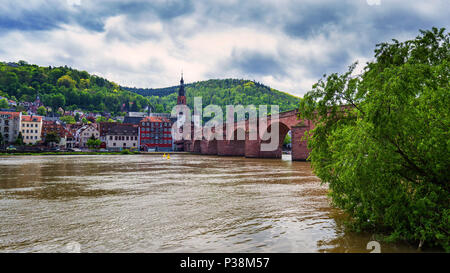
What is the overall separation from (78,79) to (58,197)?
687 ft

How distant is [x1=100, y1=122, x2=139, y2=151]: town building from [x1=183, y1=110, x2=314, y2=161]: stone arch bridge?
70.8 ft

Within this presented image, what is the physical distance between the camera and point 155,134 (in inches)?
3915

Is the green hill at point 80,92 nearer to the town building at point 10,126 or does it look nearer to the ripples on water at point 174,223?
the town building at point 10,126

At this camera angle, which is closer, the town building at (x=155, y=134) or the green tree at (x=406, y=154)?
the green tree at (x=406, y=154)

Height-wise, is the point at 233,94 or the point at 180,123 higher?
the point at 233,94

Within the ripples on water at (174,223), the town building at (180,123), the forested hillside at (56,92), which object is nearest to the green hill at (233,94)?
the town building at (180,123)

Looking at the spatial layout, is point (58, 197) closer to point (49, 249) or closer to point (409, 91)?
point (49, 249)

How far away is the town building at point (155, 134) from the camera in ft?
320

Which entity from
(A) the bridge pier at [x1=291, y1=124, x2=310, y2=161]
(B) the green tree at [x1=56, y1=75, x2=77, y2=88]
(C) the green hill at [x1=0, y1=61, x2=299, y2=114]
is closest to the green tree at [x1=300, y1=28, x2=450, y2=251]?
(A) the bridge pier at [x1=291, y1=124, x2=310, y2=161]

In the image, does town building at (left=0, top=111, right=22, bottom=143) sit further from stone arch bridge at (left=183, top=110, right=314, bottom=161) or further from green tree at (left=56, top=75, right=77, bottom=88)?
green tree at (left=56, top=75, right=77, bottom=88)

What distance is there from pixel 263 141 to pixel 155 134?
185 ft

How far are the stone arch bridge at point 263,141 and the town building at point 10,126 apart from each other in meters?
46.9

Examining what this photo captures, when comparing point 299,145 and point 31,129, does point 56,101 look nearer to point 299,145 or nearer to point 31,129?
point 31,129

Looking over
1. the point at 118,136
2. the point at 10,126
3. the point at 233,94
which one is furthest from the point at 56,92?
the point at 233,94
